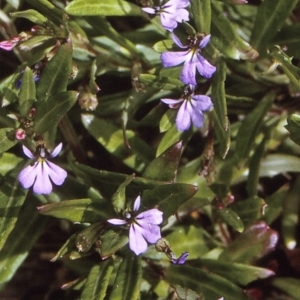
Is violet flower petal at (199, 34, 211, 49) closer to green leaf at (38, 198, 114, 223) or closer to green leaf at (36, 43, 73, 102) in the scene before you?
green leaf at (36, 43, 73, 102)

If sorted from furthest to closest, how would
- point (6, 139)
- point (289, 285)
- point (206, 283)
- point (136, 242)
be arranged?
point (289, 285)
point (206, 283)
point (6, 139)
point (136, 242)

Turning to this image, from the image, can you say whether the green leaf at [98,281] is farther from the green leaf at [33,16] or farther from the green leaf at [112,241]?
the green leaf at [33,16]

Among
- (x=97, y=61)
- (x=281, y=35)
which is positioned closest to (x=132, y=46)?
(x=97, y=61)

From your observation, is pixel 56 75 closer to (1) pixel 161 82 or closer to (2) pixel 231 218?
(1) pixel 161 82

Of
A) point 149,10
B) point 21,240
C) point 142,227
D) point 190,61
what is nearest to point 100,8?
point 149,10

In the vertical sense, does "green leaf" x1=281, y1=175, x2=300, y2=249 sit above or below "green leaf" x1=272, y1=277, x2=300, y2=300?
above

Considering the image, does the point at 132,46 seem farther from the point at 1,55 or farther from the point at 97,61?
the point at 1,55

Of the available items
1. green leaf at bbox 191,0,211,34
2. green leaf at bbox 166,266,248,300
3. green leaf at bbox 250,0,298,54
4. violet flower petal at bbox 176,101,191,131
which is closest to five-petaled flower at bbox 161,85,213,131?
violet flower petal at bbox 176,101,191,131
